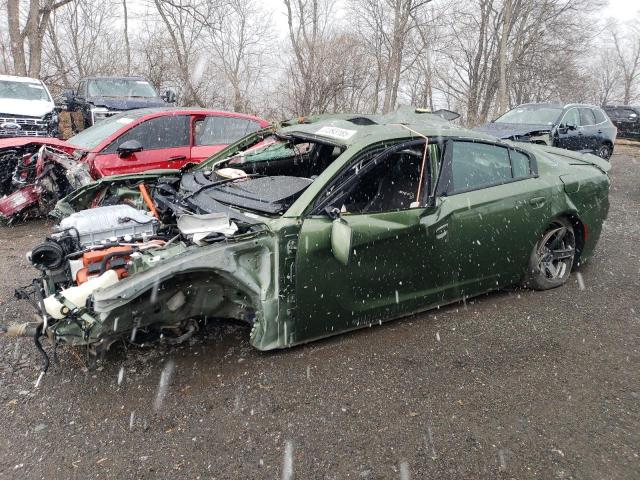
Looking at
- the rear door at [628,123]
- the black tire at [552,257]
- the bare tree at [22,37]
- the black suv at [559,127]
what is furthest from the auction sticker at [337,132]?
the rear door at [628,123]

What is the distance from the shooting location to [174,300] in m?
2.86

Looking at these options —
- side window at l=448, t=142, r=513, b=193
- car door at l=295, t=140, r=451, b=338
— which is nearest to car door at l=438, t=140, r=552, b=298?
side window at l=448, t=142, r=513, b=193

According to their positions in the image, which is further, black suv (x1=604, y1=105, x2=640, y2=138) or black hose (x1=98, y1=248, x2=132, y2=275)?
black suv (x1=604, y1=105, x2=640, y2=138)

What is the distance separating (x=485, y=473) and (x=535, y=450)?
0.35 meters

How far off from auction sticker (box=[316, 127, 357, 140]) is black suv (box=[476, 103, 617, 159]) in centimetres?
663

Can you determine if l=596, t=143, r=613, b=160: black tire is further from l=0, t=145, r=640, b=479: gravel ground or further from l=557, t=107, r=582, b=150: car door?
l=0, t=145, r=640, b=479: gravel ground

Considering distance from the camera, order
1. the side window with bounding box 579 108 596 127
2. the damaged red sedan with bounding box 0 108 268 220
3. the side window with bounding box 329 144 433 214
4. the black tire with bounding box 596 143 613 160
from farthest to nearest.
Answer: the black tire with bounding box 596 143 613 160 → the side window with bounding box 579 108 596 127 → the damaged red sedan with bounding box 0 108 268 220 → the side window with bounding box 329 144 433 214

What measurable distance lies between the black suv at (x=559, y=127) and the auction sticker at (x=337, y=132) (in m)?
6.63

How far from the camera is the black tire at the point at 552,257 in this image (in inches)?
166

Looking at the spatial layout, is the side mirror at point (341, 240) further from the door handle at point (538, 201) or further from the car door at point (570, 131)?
the car door at point (570, 131)

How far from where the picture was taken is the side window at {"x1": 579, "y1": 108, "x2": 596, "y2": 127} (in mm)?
10703

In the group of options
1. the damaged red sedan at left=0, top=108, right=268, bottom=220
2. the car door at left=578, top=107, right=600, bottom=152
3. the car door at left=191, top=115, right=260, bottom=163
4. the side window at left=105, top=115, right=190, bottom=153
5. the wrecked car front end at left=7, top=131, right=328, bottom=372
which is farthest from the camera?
the car door at left=578, top=107, right=600, bottom=152

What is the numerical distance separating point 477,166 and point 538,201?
655 mm

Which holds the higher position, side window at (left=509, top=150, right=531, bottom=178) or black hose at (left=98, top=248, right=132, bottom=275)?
side window at (left=509, top=150, right=531, bottom=178)
